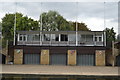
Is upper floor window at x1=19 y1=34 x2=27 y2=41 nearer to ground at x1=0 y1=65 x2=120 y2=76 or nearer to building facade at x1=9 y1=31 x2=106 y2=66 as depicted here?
building facade at x1=9 y1=31 x2=106 y2=66

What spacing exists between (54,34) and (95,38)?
791 centimetres

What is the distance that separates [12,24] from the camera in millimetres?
55500

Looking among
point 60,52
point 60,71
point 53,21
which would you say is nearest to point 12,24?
point 53,21

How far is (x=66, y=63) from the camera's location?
1341 inches

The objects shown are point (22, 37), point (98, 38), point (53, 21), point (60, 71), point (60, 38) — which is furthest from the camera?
point (53, 21)

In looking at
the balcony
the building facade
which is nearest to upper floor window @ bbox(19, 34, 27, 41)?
the balcony

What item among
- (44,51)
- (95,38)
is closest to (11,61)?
(44,51)

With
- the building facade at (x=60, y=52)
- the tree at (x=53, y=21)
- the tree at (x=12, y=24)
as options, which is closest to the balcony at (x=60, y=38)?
the building facade at (x=60, y=52)

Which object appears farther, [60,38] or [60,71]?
[60,38]

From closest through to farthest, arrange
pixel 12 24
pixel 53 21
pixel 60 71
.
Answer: pixel 60 71, pixel 12 24, pixel 53 21

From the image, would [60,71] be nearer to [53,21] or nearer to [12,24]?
[12,24]

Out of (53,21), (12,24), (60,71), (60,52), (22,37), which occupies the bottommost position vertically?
(60,71)

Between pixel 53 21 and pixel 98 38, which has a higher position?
pixel 53 21

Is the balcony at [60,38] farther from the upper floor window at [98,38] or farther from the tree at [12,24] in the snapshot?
the tree at [12,24]
